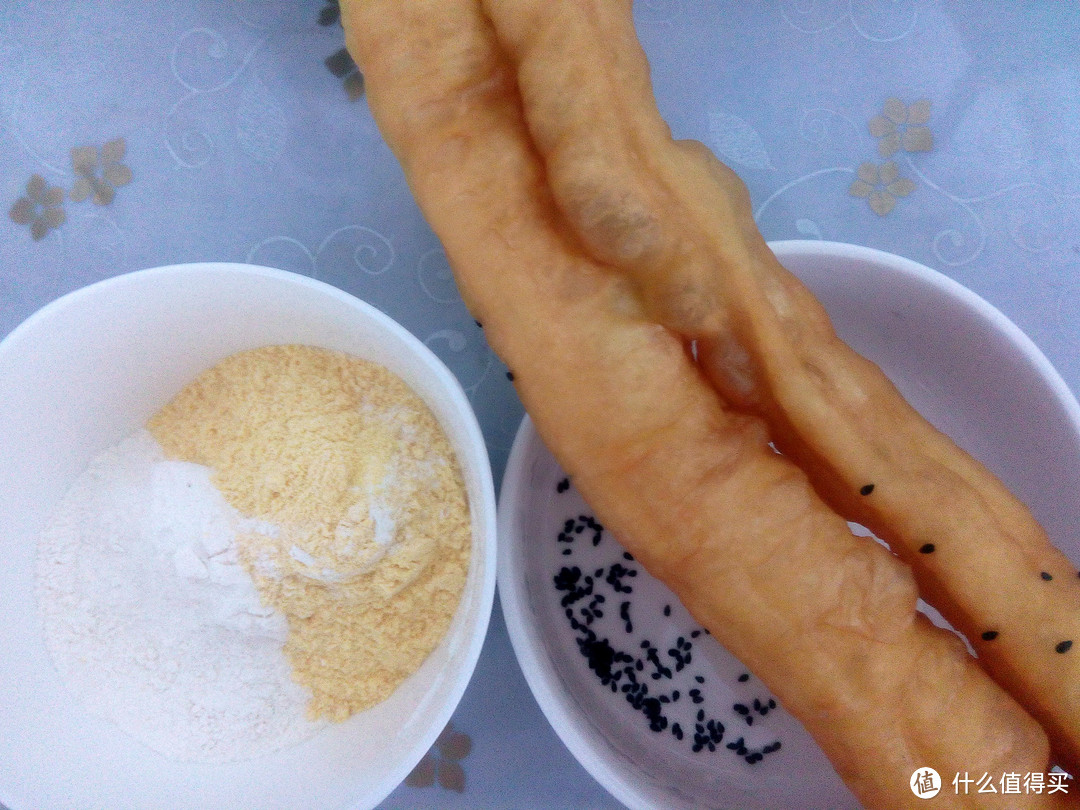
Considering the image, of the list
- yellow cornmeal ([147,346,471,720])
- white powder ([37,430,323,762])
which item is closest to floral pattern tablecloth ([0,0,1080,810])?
yellow cornmeal ([147,346,471,720])

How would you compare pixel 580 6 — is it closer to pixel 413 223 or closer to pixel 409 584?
pixel 413 223

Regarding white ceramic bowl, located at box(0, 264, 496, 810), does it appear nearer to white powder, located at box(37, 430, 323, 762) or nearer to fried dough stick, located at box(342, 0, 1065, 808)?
white powder, located at box(37, 430, 323, 762)

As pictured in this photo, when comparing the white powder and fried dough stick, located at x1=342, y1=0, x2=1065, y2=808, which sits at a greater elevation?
fried dough stick, located at x1=342, y1=0, x2=1065, y2=808

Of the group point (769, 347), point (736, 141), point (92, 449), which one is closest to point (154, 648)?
point (92, 449)

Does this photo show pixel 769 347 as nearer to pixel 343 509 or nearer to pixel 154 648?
pixel 343 509

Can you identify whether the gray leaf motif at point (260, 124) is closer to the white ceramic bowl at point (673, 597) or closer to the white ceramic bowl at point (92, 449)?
the white ceramic bowl at point (92, 449)

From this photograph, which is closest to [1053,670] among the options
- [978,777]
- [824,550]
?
[978,777]
